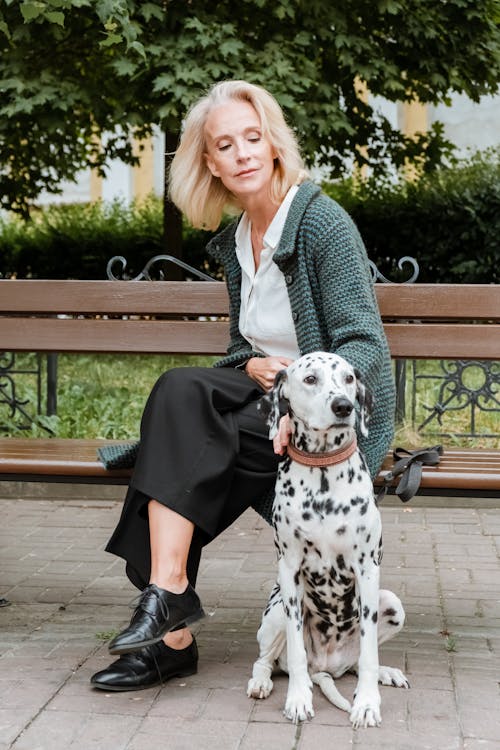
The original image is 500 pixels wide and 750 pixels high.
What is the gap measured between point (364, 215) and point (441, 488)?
25.7ft

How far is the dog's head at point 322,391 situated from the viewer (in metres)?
3.19

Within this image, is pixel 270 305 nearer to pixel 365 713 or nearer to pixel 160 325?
pixel 160 325

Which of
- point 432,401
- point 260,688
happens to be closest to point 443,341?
point 260,688

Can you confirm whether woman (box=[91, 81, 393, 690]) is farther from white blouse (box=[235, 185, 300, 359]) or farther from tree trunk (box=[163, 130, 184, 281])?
tree trunk (box=[163, 130, 184, 281])

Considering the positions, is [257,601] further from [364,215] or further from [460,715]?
[364,215]

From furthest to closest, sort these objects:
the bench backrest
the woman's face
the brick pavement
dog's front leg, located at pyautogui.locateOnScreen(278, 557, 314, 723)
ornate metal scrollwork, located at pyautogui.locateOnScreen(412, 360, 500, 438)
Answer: ornate metal scrollwork, located at pyautogui.locateOnScreen(412, 360, 500, 438) → the bench backrest → the woman's face → dog's front leg, located at pyautogui.locateOnScreen(278, 557, 314, 723) → the brick pavement

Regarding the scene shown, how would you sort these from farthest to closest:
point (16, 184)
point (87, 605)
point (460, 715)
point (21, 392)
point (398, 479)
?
point (16, 184) < point (21, 392) < point (87, 605) < point (398, 479) < point (460, 715)

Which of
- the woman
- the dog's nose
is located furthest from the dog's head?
the woman

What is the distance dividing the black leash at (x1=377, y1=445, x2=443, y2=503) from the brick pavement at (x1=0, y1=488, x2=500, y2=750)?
0.60 metres

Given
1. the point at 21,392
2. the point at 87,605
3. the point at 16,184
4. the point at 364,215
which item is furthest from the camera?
the point at 16,184

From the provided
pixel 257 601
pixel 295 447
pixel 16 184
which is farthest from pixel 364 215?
pixel 295 447

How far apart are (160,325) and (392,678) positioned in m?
1.81

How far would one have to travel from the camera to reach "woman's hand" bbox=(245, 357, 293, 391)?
12.4 feet

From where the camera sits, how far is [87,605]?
15.4ft
